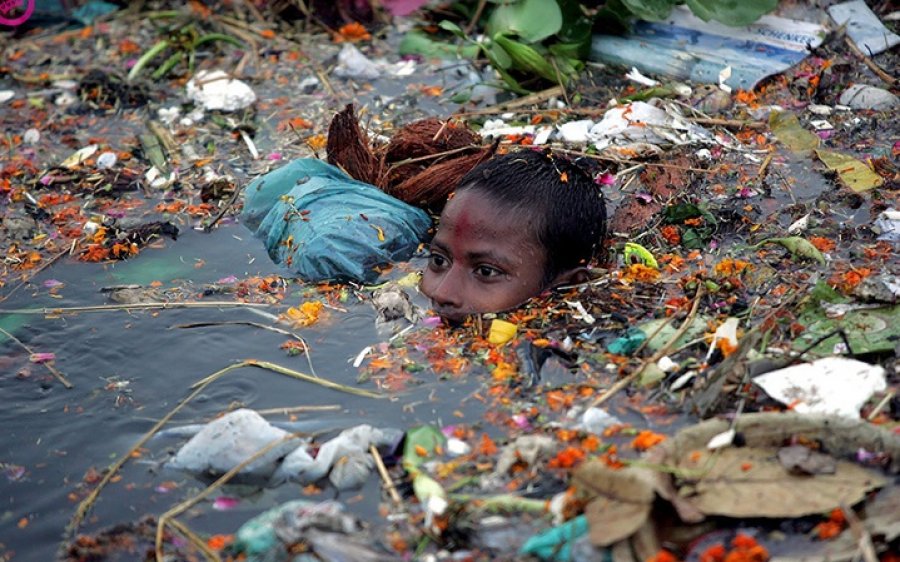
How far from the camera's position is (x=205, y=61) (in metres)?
7.48

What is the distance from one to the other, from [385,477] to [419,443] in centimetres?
19

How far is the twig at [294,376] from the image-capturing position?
3985 mm

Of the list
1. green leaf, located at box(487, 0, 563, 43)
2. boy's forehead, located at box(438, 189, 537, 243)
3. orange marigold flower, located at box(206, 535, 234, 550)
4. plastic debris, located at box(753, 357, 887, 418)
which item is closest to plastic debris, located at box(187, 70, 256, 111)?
green leaf, located at box(487, 0, 563, 43)

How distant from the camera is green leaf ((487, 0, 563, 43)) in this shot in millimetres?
6395

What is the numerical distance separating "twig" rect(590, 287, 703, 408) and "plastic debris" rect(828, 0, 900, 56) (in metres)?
3.02

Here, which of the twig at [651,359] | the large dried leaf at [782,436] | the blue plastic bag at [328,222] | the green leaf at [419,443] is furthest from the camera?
the blue plastic bag at [328,222]

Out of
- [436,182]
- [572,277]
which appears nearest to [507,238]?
[572,277]

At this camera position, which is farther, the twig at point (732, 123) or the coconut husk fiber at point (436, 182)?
the twig at point (732, 123)

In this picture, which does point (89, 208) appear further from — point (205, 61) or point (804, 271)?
point (804, 271)

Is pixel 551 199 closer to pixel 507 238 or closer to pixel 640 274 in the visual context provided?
pixel 507 238

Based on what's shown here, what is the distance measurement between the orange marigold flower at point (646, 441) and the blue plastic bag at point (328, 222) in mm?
1887

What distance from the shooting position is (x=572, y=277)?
4.53m

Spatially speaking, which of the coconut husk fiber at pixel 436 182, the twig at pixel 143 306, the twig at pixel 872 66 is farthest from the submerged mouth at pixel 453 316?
the twig at pixel 872 66

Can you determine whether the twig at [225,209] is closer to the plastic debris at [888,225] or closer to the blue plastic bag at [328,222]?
the blue plastic bag at [328,222]
